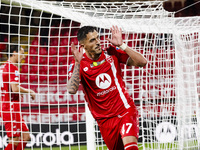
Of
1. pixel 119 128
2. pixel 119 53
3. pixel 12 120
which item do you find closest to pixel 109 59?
pixel 119 53

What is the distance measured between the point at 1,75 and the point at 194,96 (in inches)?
115

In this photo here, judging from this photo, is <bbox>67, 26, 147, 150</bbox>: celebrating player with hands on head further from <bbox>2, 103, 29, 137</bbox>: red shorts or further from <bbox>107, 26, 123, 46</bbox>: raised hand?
<bbox>2, 103, 29, 137</bbox>: red shorts

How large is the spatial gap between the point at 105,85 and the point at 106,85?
0.4 inches

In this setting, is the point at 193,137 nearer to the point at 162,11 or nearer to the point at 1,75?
the point at 162,11

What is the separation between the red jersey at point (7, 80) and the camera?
5383 millimetres

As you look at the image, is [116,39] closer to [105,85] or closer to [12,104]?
[105,85]

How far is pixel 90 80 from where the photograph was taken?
3633mm

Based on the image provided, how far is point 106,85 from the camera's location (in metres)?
3.59

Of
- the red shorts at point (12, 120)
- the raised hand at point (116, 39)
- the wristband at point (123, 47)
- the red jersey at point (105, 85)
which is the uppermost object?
the raised hand at point (116, 39)

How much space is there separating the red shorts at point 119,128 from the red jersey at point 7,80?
2.12 meters

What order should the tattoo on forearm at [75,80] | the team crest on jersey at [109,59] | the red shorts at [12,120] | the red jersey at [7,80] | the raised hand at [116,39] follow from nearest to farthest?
the raised hand at [116,39] < the tattoo on forearm at [75,80] < the team crest on jersey at [109,59] < the red jersey at [7,80] < the red shorts at [12,120]

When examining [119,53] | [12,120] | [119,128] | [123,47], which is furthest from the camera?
[12,120]

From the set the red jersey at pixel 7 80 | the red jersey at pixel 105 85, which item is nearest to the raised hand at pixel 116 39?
the red jersey at pixel 105 85

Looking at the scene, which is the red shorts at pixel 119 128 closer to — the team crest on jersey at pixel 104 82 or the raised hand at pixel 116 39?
the team crest on jersey at pixel 104 82
